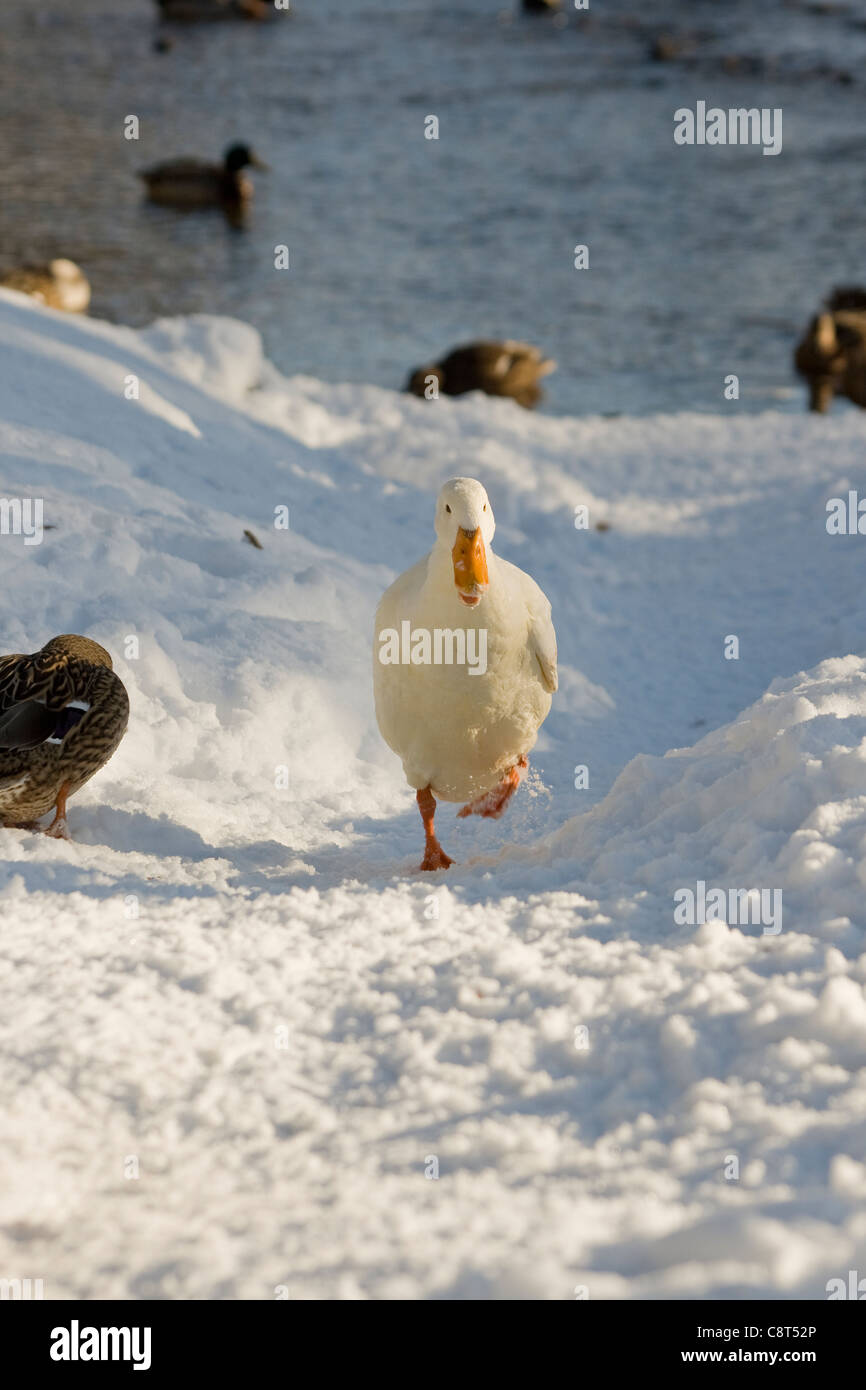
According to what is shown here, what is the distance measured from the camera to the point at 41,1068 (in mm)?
3402

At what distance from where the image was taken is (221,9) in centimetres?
4416

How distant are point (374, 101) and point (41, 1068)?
102 feet

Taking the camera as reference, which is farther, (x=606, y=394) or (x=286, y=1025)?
(x=606, y=394)

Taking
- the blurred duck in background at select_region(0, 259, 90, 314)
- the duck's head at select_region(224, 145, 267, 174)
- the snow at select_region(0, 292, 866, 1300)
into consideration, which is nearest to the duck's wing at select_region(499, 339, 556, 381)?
the blurred duck in background at select_region(0, 259, 90, 314)

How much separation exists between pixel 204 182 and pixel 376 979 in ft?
78.4

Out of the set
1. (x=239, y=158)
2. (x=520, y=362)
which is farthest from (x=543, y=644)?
(x=239, y=158)

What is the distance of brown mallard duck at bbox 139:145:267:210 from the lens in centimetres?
2512

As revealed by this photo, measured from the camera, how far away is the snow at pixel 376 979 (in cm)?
289

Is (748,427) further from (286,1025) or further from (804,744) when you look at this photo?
(286,1025)
